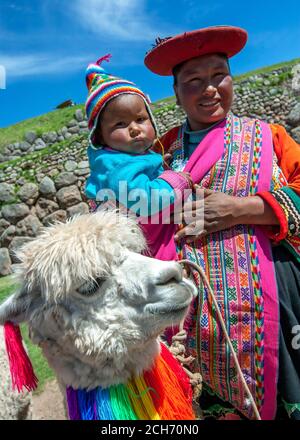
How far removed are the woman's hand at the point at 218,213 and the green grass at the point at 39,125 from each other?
9538 mm

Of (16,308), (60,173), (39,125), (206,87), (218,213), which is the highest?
(39,125)

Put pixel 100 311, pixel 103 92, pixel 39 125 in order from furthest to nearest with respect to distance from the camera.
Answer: pixel 39 125, pixel 103 92, pixel 100 311

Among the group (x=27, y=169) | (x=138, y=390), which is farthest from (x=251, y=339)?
(x=27, y=169)

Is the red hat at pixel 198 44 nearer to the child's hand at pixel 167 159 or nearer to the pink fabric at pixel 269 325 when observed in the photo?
the child's hand at pixel 167 159

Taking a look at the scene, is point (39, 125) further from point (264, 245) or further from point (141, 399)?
point (141, 399)

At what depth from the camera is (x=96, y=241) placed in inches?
45.6

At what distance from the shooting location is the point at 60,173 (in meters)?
8.09

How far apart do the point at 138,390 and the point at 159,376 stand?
9cm

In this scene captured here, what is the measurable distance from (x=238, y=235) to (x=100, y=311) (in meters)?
0.50

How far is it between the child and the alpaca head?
0.15 meters

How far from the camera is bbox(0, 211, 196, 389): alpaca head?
110cm

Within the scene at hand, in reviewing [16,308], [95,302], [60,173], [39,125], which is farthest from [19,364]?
[39,125]

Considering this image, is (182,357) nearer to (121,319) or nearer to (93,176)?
(121,319)

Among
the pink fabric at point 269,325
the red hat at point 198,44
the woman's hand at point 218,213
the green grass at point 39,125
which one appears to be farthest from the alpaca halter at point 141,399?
the green grass at point 39,125
